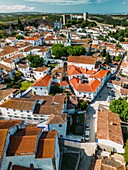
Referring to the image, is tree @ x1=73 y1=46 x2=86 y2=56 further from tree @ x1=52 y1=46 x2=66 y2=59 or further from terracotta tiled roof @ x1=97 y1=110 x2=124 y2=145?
terracotta tiled roof @ x1=97 y1=110 x2=124 y2=145

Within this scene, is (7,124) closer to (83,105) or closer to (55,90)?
(83,105)

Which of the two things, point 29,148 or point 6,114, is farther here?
point 6,114

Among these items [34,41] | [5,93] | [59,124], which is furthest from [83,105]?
[34,41]

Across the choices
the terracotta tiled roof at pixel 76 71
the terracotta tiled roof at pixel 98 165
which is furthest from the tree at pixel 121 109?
the terracotta tiled roof at pixel 76 71

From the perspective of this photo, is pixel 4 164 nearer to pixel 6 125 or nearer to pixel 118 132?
pixel 6 125

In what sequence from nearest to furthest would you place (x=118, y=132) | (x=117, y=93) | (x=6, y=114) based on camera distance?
1. (x=118, y=132)
2. (x=6, y=114)
3. (x=117, y=93)

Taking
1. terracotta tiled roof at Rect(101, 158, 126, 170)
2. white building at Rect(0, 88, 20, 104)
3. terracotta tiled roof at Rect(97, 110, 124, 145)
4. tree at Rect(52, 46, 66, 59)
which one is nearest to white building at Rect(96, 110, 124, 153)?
terracotta tiled roof at Rect(97, 110, 124, 145)

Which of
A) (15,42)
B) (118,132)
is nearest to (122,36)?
(15,42)
